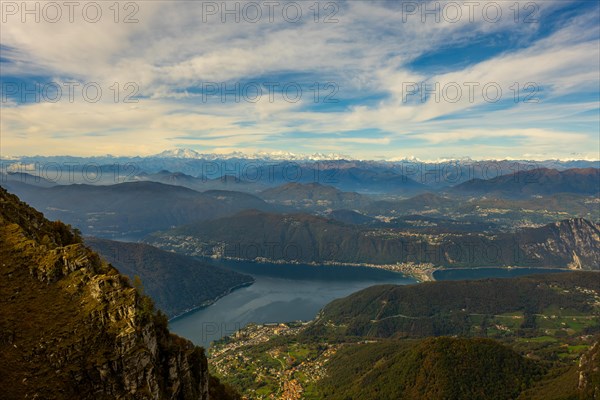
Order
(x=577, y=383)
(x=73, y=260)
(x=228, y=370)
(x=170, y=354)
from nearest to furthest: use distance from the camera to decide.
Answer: (x=73, y=260), (x=170, y=354), (x=577, y=383), (x=228, y=370)

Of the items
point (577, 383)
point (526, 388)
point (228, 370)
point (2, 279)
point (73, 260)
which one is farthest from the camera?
point (228, 370)

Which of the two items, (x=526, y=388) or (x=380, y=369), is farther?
(x=380, y=369)

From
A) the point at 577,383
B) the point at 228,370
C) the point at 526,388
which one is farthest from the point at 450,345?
the point at 228,370

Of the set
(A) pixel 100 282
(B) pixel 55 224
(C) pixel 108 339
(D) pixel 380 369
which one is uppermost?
(B) pixel 55 224

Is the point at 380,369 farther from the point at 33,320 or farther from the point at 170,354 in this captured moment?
the point at 33,320

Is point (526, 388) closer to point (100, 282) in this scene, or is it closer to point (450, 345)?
point (450, 345)

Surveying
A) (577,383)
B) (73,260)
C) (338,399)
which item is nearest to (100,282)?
(73,260)

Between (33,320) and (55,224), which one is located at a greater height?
(55,224)
